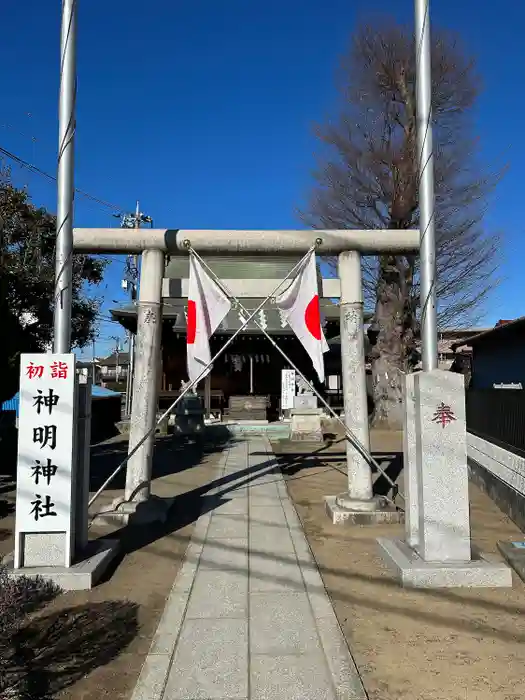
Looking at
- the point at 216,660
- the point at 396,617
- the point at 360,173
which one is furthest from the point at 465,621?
the point at 360,173

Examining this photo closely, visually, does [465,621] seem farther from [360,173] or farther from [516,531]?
[360,173]

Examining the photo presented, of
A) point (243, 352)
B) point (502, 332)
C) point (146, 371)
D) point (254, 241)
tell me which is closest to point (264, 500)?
point (146, 371)

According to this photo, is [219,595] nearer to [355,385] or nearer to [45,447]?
[45,447]

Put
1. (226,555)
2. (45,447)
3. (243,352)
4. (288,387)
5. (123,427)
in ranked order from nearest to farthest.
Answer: (45,447)
(226,555)
(288,387)
(123,427)
(243,352)

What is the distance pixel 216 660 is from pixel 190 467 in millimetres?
8476

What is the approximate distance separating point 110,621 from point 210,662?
1159mm

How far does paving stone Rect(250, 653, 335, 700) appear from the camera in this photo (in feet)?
10.4

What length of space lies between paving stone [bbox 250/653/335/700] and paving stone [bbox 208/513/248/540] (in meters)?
2.96

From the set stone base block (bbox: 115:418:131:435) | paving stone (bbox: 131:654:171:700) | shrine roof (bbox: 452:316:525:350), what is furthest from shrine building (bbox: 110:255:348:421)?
paving stone (bbox: 131:654:171:700)

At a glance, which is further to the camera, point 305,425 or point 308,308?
point 305,425

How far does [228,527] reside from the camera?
690 cm

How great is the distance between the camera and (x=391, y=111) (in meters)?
17.2

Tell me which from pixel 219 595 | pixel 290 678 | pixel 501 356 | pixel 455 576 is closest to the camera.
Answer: pixel 290 678

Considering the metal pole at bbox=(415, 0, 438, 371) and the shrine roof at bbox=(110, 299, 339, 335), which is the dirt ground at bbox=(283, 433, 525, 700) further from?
the shrine roof at bbox=(110, 299, 339, 335)
